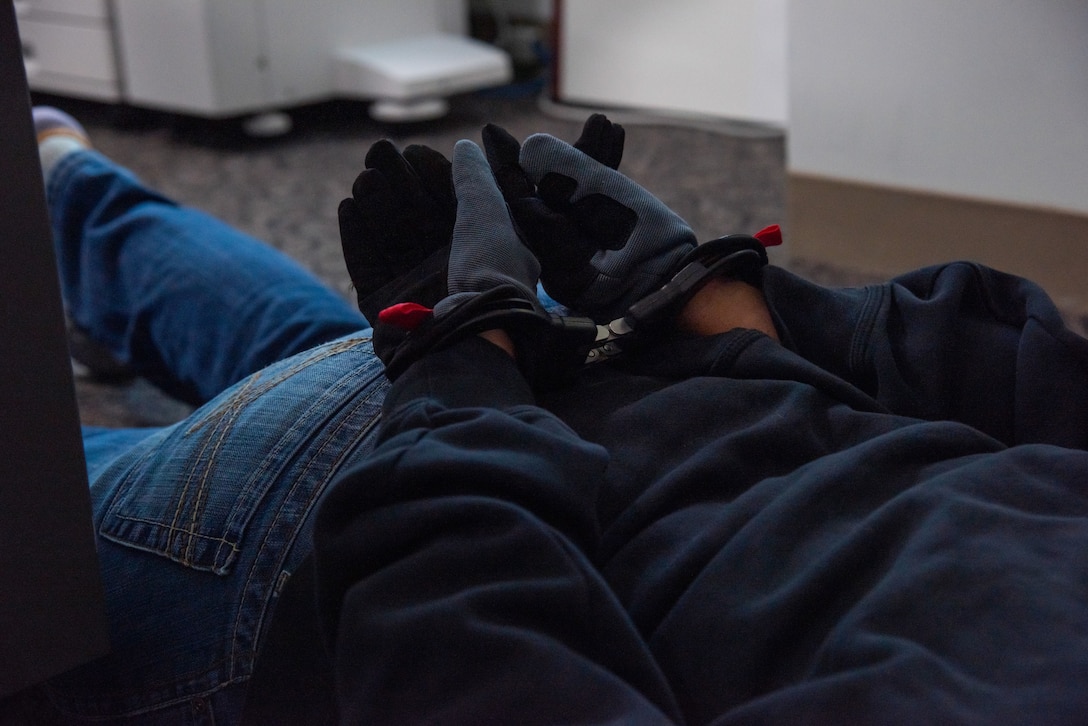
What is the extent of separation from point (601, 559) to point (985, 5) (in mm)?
1012

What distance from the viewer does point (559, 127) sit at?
6.55 feet

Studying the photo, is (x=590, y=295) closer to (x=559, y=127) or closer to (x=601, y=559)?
(x=601, y=559)

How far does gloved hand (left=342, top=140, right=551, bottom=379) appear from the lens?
38 centimetres

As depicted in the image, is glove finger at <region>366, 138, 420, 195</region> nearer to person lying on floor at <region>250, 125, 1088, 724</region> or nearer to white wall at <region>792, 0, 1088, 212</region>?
person lying on floor at <region>250, 125, 1088, 724</region>

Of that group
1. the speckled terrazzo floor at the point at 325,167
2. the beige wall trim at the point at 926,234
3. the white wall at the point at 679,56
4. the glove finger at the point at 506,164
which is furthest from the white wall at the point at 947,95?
the glove finger at the point at 506,164

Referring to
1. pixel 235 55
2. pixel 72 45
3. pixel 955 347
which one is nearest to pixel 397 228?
pixel 955 347

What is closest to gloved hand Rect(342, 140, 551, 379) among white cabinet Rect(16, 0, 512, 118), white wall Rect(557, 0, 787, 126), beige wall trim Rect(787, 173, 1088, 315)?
beige wall trim Rect(787, 173, 1088, 315)

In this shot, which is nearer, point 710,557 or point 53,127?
point 710,557

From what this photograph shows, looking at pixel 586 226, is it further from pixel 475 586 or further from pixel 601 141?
Result: pixel 475 586

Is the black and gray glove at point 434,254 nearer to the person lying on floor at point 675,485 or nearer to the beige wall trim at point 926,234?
the person lying on floor at point 675,485

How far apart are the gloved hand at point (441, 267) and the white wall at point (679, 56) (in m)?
1.68

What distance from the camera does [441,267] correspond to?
0.42 meters

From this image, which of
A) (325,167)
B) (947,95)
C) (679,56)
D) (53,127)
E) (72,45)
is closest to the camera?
(53,127)

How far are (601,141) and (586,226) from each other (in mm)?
51
